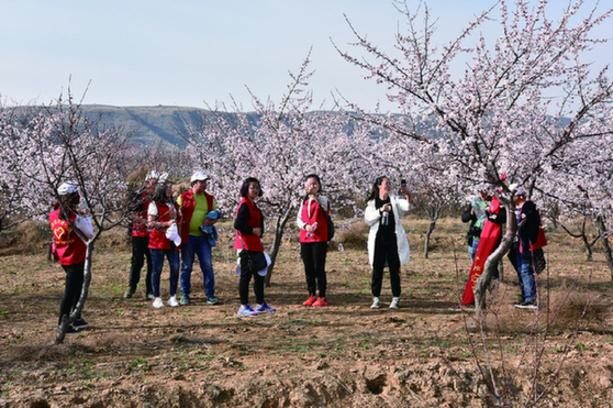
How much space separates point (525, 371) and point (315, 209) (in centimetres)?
345

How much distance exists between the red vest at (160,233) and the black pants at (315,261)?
5.68ft

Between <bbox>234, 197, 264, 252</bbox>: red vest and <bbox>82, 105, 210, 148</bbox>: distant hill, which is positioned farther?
<bbox>82, 105, 210, 148</bbox>: distant hill

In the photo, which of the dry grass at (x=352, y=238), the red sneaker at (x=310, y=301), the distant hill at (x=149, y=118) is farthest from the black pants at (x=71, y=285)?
the distant hill at (x=149, y=118)

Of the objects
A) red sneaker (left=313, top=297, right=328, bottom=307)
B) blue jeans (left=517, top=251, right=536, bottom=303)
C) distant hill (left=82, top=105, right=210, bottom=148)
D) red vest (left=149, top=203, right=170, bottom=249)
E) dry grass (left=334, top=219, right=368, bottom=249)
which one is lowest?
dry grass (left=334, top=219, right=368, bottom=249)

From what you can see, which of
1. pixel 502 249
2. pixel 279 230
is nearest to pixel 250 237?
pixel 279 230

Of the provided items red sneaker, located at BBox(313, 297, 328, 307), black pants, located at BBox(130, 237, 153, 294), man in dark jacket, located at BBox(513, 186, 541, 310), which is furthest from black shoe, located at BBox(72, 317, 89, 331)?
man in dark jacket, located at BBox(513, 186, 541, 310)

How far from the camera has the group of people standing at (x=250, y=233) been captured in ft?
22.9

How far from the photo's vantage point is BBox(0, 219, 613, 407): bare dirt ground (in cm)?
428

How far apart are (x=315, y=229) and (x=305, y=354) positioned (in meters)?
2.50

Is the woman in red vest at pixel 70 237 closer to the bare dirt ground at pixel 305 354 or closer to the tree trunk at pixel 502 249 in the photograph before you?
the bare dirt ground at pixel 305 354

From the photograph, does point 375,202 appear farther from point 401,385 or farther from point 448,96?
point 401,385

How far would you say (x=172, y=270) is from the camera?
25.2 ft

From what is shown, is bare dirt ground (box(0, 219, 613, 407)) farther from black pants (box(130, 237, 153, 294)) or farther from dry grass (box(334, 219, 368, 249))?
dry grass (box(334, 219, 368, 249))

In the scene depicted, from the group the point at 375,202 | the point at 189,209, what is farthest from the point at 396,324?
the point at 189,209
